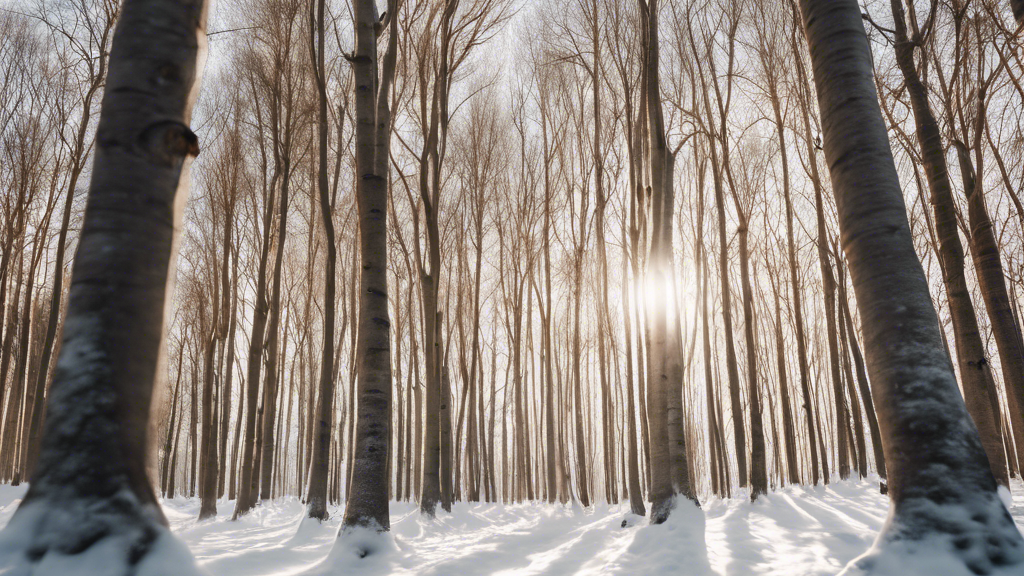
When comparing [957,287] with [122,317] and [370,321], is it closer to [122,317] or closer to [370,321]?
[370,321]

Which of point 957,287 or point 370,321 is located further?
point 957,287

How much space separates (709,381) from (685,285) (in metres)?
5.96

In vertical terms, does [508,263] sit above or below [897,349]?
above

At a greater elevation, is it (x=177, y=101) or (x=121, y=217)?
(x=177, y=101)

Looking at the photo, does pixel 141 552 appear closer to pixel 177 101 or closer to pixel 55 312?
pixel 177 101

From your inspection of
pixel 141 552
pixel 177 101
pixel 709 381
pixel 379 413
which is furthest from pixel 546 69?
pixel 141 552

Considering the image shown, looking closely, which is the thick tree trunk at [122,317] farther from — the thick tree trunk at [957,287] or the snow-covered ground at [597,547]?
the thick tree trunk at [957,287]

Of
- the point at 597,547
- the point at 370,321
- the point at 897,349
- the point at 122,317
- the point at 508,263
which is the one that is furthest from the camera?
the point at 508,263

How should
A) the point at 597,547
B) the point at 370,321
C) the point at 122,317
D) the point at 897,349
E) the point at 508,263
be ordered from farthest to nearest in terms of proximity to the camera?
the point at 508,263 → the point at 597,547 → the point at 370,321 → the point at 897,349 → the point at 122,317

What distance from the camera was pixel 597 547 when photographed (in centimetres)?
474

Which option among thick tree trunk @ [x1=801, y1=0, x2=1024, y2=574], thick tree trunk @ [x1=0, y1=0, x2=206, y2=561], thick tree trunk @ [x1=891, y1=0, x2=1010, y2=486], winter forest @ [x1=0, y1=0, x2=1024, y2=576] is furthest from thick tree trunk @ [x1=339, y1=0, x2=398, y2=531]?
thick tree trunk @ [x1=891, y1=0, x2=1010, y2=486]

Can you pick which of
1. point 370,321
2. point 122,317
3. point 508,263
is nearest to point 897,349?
point 122,317

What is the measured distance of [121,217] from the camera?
155cm

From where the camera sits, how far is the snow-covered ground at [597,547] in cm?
324
